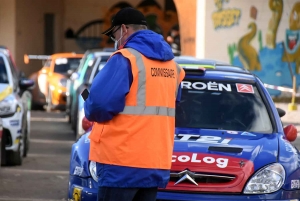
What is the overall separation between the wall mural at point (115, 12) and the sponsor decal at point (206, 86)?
32596mm

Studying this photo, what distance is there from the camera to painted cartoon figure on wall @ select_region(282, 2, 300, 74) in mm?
24812

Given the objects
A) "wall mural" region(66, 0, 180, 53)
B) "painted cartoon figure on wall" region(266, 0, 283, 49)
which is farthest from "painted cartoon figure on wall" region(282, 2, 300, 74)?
"wall mural" region(66, 0, 180, 53)

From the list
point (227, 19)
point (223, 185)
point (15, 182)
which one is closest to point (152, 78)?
point (223, 185)

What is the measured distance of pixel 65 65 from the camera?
2417 centimetres

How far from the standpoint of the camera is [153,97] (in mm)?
4738

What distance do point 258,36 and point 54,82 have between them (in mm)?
6257

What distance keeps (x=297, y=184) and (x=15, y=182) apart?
4780 millimetres

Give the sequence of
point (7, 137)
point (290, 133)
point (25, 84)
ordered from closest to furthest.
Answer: point (290, 133), point (7, 137), point (25, 84)

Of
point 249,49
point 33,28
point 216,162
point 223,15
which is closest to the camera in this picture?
point 216,162

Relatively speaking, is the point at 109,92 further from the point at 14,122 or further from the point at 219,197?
the point at 14,122

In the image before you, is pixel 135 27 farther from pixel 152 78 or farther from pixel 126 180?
pixel 126 180

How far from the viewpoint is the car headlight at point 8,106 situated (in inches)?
450

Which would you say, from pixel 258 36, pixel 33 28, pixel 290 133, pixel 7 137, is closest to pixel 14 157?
pixel 7 137

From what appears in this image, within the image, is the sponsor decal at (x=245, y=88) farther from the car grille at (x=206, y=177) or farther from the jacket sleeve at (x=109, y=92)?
the jacket sleeve at (x=109, y=92)
